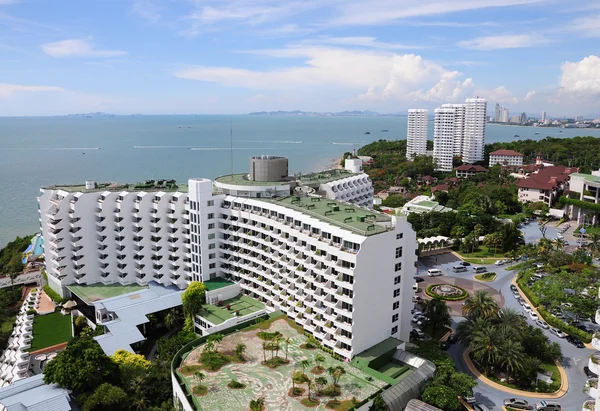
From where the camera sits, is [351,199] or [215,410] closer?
[215,410]

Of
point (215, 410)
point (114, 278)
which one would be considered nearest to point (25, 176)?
point (114, 278)

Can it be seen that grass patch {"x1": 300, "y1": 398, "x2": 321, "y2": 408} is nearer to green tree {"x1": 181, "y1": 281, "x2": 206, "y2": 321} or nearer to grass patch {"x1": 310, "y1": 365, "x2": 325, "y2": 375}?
grass patch {"x1": 310, "y1": 365, "x2": 325, "y2": 375}

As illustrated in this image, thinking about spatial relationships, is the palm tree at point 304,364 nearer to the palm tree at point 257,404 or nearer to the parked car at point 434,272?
the palm tree at point 257,404

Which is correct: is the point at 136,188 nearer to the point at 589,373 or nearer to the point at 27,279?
the point at 27,279

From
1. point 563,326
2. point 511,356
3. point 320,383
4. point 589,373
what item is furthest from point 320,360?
point 563,326

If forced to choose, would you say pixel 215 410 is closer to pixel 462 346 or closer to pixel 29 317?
pixel 462 346

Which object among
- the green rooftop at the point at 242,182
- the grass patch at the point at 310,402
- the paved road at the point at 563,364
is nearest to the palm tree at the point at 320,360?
the grass patch at the point at 310,402
